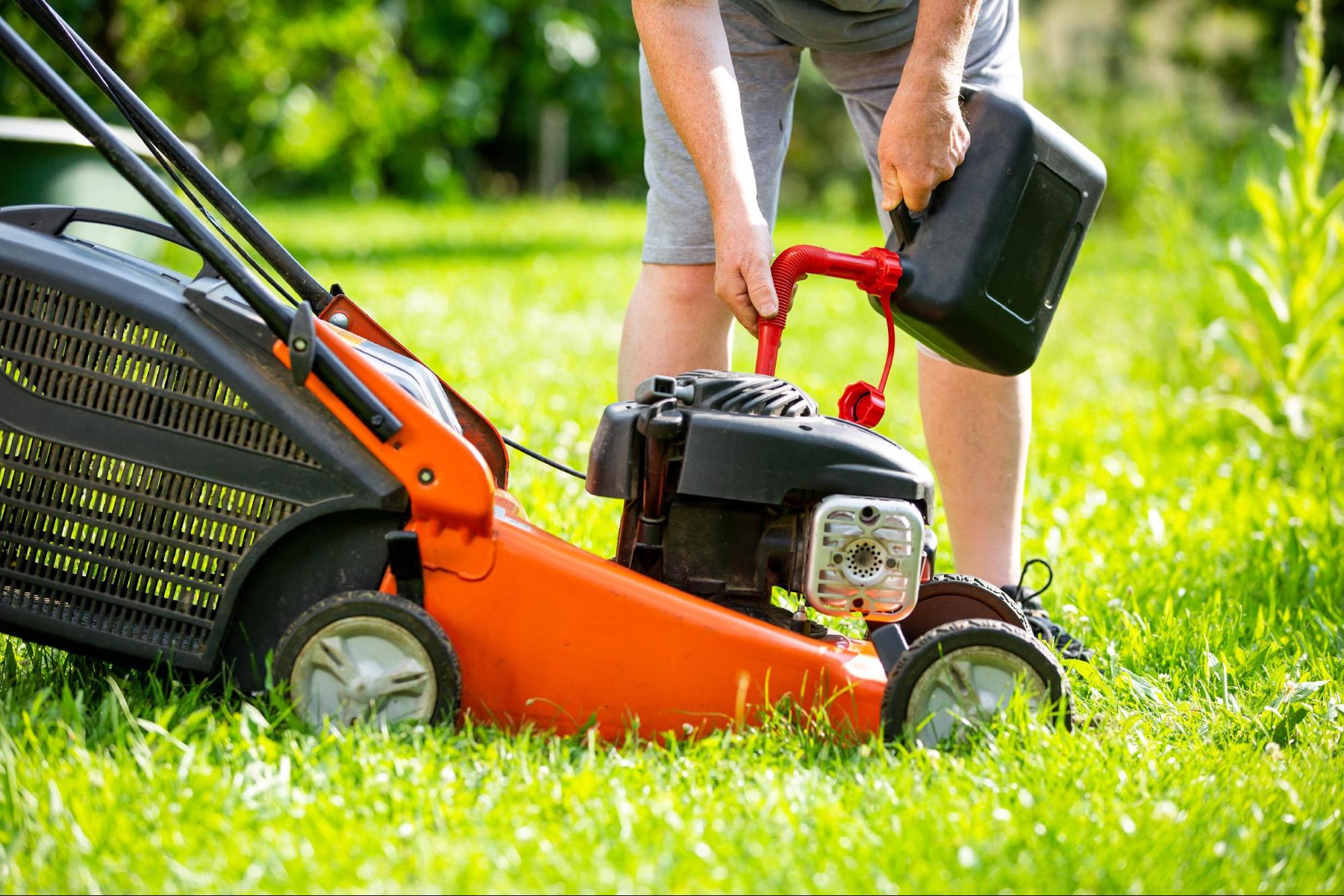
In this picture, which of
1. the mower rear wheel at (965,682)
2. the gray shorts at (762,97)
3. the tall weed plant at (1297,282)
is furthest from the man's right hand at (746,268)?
the tall weed plant at (1297,282)

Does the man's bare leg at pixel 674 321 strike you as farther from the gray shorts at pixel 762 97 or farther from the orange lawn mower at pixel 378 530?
the orange lawn mower at pixel 378 530

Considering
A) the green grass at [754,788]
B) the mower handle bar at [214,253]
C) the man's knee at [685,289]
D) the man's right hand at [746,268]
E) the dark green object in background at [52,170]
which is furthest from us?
the dark green object in background at [52,170]

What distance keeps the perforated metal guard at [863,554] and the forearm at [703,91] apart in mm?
452

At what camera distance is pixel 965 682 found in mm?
1762

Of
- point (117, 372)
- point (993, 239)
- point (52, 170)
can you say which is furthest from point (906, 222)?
point (52, 170)

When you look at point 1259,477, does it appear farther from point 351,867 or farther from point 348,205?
point 348,205

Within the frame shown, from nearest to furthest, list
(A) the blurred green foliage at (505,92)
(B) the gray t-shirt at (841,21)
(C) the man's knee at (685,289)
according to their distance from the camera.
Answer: (B) the gray t-shirt at (841,21) → (C) the man's knee at (685,289) → (A) the blurred green foliage at (505,92)

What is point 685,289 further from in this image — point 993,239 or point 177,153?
point 177,153

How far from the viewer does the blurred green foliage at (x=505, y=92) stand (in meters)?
8.01

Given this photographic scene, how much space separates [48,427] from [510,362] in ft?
9.37

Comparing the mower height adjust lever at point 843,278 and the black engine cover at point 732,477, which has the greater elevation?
the mower height adjust lever at point 843,278

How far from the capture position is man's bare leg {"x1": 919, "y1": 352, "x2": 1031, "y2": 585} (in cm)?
231

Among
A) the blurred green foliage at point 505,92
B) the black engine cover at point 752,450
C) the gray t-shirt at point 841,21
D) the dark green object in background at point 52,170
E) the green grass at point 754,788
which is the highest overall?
the blurred green foliage at point 505,92

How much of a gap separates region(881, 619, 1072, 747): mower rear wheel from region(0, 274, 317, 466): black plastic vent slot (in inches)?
30.1
